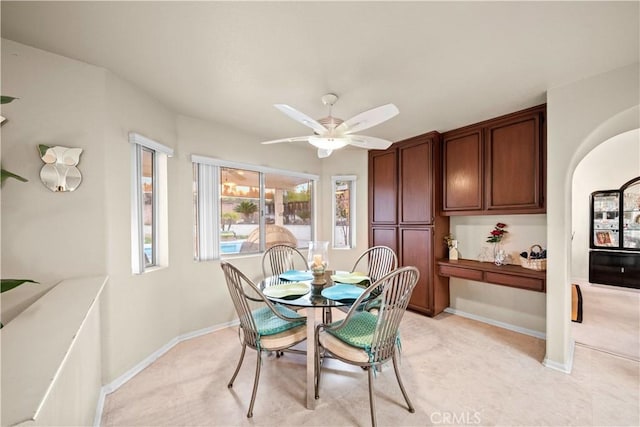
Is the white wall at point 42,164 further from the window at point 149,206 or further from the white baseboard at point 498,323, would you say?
the white baseboard at point 498,323

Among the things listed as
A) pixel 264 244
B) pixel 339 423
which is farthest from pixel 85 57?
pixel 339 423

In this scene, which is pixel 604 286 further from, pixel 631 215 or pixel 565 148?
pixel 565 148

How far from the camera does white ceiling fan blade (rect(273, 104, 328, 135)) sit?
170 cm

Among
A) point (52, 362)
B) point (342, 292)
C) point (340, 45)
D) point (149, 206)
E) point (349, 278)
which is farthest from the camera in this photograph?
point (149, 206)

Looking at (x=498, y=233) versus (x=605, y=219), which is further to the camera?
(x=605, y=219)

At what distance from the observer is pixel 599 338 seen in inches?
110

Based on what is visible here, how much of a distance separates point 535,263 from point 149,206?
161 inches

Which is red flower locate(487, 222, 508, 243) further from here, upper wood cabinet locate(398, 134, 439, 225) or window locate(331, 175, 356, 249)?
window locate(331, 175, 356, 249)

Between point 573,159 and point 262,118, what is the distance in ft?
9.78

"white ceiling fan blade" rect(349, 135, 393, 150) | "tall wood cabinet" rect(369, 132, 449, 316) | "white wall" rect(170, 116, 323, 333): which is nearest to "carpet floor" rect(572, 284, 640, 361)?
"tall wood cabinet" rect(369, 132, 449, 316)

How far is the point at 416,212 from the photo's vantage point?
3.60 m

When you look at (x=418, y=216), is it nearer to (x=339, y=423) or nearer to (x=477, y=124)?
(x=477, y=124)

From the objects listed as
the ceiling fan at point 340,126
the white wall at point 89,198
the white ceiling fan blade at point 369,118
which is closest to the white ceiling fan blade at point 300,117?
the ceiling fan at point 340,126

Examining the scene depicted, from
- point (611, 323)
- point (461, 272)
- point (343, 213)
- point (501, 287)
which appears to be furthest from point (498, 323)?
point (343, 213)
